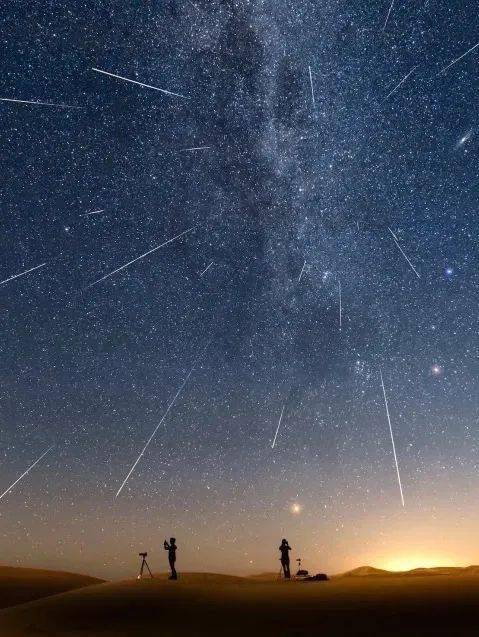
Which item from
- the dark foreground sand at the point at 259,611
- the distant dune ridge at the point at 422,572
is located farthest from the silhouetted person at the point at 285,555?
the dark foreground sand at the point at 259,611

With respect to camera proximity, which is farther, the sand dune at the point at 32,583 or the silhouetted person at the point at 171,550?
the sand dune at the point at 32,583

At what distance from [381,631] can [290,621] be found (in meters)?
2.13

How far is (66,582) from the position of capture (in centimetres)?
3691

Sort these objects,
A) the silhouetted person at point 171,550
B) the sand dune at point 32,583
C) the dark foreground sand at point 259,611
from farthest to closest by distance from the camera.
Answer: the sand dune at point 32,583, the silhouetted person at point 171,550, the dark foreground sand at point 259,611

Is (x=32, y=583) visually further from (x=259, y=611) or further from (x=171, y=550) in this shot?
(x=259, y=611)

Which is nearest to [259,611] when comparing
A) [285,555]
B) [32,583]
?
[285,555]

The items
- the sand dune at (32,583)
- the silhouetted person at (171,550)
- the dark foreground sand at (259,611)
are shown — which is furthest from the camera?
the sand dune at (32,583)

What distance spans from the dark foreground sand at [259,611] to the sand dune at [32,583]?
55.8 feet

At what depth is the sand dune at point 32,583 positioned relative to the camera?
101 ft

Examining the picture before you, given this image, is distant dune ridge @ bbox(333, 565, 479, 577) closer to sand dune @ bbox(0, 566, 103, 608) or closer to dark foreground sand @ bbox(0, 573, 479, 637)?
dark foreground sand @ bbox(0, 573, 479, 637)

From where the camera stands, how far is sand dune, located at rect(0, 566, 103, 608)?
30.7 metres

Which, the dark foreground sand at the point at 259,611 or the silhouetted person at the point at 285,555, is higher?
the silhouetted person at the point at 285,555

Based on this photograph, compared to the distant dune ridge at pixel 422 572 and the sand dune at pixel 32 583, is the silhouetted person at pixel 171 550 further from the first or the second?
the sand dune at pixel 32 583

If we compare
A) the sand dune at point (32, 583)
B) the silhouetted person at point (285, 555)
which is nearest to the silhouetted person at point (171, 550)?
the silhouetted person at point (285, 555)
